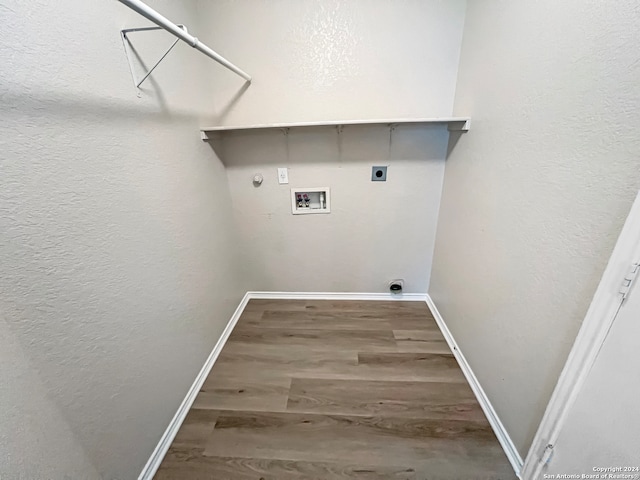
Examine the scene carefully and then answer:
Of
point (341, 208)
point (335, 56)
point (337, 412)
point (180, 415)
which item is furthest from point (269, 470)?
point (335, 56)

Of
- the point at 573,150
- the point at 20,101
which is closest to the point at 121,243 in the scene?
the point at 20,101

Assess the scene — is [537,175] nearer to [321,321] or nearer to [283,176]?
[283,176]

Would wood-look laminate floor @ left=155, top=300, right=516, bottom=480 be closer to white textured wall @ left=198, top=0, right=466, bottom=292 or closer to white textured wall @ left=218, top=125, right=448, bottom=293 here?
white textured wall @ left=218, top=125, right=448, bottom=293

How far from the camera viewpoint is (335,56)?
5.05 feet

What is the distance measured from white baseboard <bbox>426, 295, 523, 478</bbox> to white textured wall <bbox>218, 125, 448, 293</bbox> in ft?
1.94

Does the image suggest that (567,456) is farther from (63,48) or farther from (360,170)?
(63,48)

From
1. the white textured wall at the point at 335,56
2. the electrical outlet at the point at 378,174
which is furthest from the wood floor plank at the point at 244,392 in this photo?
the white textured wall at the point at 335,56

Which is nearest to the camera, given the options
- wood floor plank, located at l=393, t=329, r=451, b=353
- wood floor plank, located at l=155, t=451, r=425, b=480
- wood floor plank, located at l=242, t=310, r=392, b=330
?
wood floor plank, located at l=155, t=451, r=425, b=480

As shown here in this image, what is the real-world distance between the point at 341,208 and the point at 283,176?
0.52 m

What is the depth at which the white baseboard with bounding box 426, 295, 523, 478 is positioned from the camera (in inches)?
42.3

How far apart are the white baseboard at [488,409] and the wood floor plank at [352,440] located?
0.03 meters

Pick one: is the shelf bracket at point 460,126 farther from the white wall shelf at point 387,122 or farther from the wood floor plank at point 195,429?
the wood floor plank at point 195,429

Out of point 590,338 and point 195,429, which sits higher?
point 590,338

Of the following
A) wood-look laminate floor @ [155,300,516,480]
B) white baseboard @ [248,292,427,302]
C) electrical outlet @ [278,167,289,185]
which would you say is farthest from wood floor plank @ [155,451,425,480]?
electrical outlet @ [278,167,289,185]
